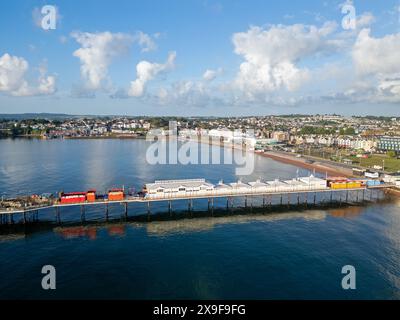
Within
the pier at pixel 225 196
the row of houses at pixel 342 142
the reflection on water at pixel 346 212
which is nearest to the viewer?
the pier at pixel 225 196

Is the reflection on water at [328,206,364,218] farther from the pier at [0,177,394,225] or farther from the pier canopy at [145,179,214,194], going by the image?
the pier canopy at [145,179,214,194]

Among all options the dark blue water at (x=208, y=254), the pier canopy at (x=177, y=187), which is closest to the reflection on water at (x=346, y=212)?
the dark blue water at (x=208, y=254)

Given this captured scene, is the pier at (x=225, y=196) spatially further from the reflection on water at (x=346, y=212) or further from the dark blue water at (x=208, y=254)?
the reflection on water at (x=346, y=212)

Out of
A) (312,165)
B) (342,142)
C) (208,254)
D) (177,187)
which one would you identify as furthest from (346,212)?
(342,142)

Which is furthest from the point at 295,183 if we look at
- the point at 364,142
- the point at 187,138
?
the point at 187,138

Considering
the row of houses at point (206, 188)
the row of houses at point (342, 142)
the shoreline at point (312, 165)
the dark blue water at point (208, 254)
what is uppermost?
the row of houses at point (342, 142)

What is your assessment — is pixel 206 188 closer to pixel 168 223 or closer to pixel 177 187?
pixel 177 187

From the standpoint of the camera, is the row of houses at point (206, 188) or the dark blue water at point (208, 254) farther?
the row of houses at point (206, 188)

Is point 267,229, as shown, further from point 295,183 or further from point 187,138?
point 187,138
